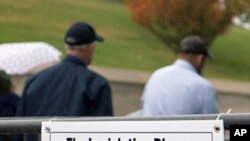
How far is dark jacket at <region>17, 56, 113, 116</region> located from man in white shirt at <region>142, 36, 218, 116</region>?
62cm

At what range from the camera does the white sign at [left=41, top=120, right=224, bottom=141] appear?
2.70 m

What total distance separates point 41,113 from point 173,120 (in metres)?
1.83

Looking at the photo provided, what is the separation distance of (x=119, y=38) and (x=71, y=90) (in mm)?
20623

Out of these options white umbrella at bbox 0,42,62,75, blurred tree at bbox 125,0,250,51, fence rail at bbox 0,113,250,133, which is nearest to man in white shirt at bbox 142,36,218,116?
blurred tree at bbox 125,0,250,51

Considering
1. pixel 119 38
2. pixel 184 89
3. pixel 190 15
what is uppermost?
pixel 119 38

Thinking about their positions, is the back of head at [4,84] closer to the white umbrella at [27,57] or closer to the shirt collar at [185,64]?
the shirt collar at [185,64]

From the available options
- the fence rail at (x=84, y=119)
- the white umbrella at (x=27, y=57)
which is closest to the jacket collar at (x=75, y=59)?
the fence rail at (x=84, y=119)

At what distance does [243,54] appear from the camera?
784 inches

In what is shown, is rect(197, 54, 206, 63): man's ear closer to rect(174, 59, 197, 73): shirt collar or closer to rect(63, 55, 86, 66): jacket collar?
rect(174, 59, 197, 73): shirt collar

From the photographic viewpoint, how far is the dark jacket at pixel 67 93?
4.34 meters

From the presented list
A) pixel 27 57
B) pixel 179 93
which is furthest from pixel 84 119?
pixel 27 57

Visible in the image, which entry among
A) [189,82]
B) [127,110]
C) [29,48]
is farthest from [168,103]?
[127,110]

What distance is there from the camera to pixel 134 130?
282 centimetres

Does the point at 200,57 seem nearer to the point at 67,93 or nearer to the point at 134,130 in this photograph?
the point at 67,93
